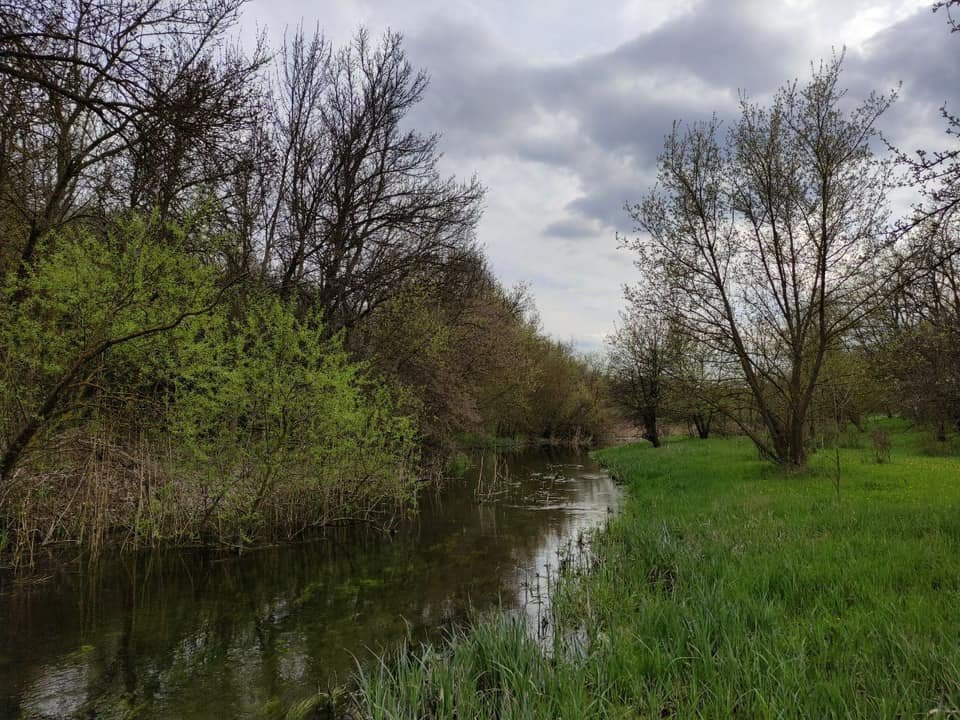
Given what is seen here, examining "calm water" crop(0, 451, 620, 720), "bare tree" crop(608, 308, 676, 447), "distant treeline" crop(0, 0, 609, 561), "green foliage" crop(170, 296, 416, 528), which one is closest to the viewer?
"calm water" crop(0, 451, 620, 720)

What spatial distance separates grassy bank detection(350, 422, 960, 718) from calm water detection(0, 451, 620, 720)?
3.49 feet

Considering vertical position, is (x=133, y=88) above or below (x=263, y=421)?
above

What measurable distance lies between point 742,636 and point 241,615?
20.3ft

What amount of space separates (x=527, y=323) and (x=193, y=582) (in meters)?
36.6

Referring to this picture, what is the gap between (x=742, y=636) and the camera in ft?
15.0

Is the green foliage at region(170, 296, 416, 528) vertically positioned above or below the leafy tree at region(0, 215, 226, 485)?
below

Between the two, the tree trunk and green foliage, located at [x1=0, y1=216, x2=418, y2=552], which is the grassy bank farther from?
the tree trunk

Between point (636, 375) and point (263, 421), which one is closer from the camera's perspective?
point (263, 421)

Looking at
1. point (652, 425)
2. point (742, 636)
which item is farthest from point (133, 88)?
point (652, 425)

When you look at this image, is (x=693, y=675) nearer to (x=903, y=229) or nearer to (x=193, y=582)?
(x=903, y=229)

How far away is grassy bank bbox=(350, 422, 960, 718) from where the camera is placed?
142 inches

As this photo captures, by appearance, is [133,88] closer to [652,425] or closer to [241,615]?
[241,615]

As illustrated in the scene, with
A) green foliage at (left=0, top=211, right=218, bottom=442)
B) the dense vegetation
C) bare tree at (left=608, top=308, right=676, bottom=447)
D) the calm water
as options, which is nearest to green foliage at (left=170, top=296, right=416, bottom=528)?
green foliage at (left=0, top=211, right=218, bottom=442)

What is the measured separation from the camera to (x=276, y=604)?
25.5ft
